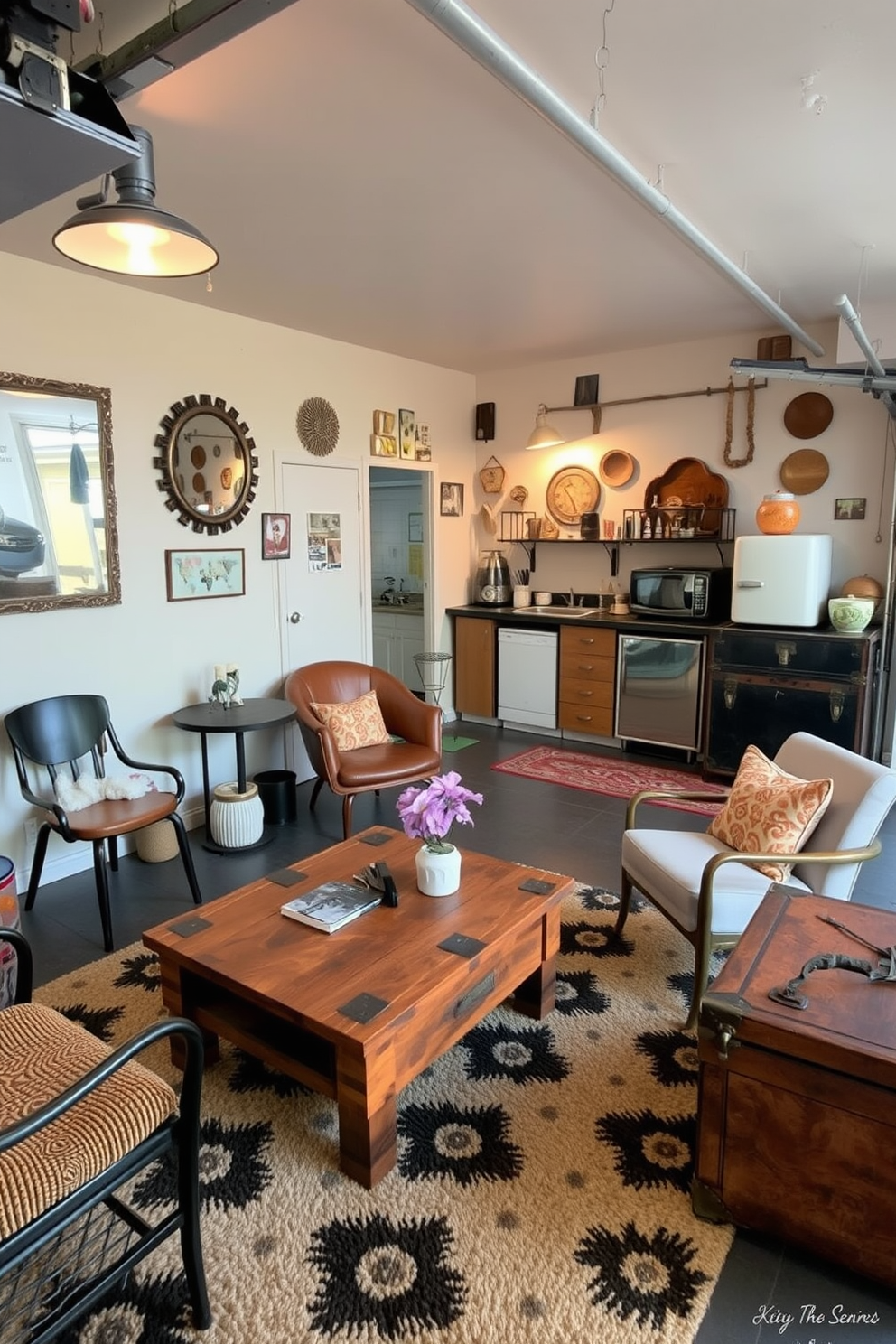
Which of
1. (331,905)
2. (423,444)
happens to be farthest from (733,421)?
(331,905)

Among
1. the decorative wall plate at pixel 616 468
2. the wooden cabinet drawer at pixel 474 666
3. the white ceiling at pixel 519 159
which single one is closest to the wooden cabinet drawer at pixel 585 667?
the wooden cabinet drawer at pixel 474 666

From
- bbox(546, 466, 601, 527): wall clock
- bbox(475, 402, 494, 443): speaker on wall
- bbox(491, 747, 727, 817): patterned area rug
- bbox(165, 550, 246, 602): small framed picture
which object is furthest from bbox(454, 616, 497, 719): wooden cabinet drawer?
bbox(165, 550, 246, 602): small framed picture

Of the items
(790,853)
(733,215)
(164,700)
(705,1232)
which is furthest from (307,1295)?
(733,215)

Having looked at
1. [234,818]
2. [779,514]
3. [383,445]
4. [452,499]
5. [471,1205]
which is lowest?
[471,1205]

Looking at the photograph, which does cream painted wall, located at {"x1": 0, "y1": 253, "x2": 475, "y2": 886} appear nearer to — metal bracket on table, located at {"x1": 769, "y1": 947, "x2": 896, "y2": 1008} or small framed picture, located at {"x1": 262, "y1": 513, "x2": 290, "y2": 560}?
small framed picture, located at {"x1": 262, "y1": 513, "x2": 290, "y2": 560}

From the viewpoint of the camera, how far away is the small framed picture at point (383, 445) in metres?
5.21

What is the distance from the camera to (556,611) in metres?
5.93

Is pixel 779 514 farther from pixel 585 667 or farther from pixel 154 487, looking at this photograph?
pixel 154 487

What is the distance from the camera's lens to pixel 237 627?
14.4 feet

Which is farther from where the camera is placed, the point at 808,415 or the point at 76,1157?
the point at 808,415

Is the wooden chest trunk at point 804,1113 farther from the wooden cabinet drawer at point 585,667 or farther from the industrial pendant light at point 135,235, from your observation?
the wooden cabinet drawer at point 585,667

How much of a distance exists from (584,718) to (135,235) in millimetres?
4274

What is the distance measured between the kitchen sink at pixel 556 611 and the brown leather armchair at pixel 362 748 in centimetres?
154

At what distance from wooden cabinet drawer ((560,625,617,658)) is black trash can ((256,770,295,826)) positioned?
2.26 metres
